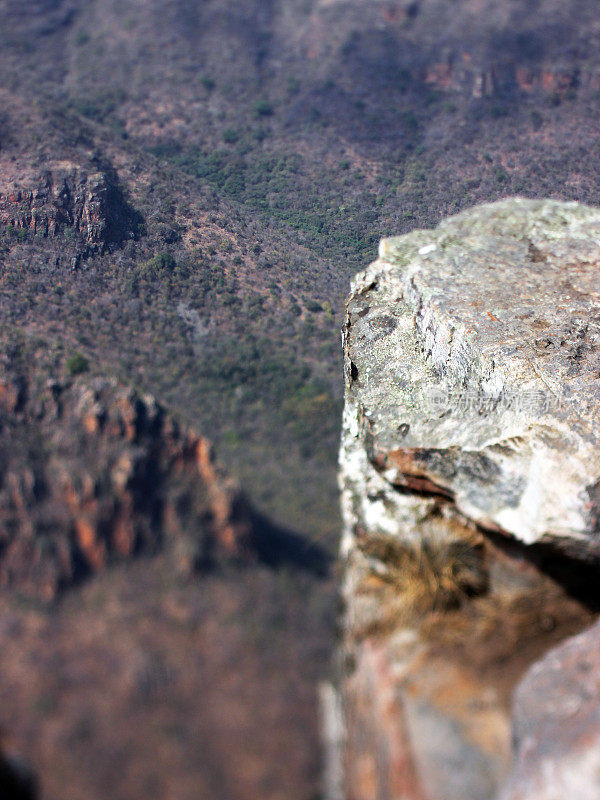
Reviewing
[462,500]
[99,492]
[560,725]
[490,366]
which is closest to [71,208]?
[99,492]

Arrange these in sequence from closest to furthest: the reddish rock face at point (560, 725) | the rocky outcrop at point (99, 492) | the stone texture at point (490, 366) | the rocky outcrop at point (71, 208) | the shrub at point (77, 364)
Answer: the reddish rock face at point (560, 725), the rocky outcrop at point (99, 492), the stone texture at point (490, 366), the shrub at point (77, 364), the rocky outcrop at point (71, 208)

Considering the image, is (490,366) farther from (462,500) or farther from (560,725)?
(560,725)

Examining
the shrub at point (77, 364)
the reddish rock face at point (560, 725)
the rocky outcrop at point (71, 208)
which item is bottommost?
the reddish rock face at point (560, 725)

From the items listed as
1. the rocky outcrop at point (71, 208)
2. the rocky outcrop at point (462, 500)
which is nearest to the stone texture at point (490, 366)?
the rocky outcrop at point (462, 500)

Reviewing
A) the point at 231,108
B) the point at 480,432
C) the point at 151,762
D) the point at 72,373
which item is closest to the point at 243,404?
the point at 72,373

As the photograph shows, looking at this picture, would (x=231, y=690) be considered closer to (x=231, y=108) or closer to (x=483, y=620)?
(x=483, y=620)

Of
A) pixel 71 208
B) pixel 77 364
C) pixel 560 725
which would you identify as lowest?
pixel 560 725

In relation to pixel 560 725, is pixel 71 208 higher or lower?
higher

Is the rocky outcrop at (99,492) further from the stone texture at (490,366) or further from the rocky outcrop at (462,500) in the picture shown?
the stone texture at (490,366)
